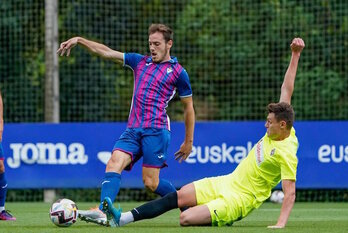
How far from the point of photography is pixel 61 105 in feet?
60.2

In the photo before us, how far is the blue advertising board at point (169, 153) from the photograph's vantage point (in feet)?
48.4

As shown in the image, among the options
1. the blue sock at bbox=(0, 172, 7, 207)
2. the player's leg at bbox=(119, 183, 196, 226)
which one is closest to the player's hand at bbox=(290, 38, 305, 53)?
the player's leg at bbox=(119, 183, 196, 226)

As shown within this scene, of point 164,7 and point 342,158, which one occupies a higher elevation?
point 164,7

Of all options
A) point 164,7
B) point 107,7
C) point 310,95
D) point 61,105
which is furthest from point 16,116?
point 310,95

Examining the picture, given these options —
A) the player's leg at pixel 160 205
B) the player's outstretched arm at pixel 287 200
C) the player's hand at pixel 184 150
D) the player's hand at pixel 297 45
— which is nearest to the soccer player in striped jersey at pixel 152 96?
the player's hand at pixel 184 150

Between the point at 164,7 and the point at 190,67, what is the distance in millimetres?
1672

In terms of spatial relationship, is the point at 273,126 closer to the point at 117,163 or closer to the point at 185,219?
the point at 185,219

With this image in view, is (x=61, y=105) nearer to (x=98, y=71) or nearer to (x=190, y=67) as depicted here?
(x=98, y=71)

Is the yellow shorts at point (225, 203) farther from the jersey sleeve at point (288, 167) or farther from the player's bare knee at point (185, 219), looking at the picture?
the jersey sleeve at point (288, 167)

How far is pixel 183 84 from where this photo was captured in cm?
920

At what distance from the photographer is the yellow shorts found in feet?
26.3

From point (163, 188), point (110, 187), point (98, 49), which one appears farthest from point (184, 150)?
point (98, 49)

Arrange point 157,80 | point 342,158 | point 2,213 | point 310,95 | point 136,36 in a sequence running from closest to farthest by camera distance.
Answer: point 157,80 → point 2,213 → point 342,158 → point 310,95 → point 136,36

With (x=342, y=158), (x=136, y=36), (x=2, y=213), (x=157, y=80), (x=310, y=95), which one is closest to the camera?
(x=157, y=80)
